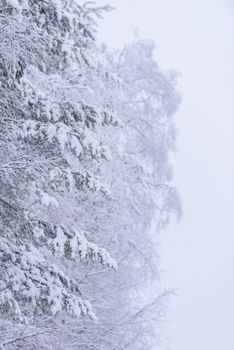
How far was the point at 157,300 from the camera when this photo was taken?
9.86m

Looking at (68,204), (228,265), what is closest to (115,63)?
(68,204)

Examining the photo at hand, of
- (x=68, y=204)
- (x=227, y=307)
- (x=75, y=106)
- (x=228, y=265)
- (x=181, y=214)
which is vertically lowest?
(x=75, y=106)

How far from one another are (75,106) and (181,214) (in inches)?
451

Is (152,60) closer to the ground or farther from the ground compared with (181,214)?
farther from the ground

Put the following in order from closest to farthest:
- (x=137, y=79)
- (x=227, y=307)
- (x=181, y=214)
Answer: (x=137, y=79), (x=181, y=214), (x=227, y=307)

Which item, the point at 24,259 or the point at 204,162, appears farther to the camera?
the point at 204,162

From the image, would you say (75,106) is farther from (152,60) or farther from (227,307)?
(227,307)

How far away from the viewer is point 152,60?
647 inches

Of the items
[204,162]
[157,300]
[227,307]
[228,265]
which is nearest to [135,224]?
[157,300]

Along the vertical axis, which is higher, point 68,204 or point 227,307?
point 227,307

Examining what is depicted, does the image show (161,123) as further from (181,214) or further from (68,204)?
(68,204)

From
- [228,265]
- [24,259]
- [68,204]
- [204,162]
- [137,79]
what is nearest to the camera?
[24,259]

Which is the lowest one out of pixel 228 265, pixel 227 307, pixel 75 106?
pixel 75 106

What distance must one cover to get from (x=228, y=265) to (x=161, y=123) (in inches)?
3514
